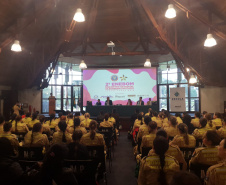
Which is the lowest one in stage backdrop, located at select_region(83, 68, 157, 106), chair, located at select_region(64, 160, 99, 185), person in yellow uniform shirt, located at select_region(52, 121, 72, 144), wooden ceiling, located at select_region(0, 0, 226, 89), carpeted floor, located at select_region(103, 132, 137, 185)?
carpeted floor, located at select_region(103, 132, 137, 185)

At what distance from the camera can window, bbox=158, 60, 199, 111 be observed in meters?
13.4

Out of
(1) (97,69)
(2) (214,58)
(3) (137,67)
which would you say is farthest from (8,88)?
(2) (214,58)

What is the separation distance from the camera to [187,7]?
6141mm

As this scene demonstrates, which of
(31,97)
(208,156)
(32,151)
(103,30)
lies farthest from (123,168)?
(31,97)

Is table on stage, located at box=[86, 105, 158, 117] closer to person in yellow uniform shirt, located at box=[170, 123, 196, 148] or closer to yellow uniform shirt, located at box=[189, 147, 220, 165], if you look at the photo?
person in yellow uniform shirt, located at box=[170, 123, 196, 148]

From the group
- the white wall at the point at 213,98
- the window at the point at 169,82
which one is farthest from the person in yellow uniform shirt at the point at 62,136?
the window at the point at 169,82

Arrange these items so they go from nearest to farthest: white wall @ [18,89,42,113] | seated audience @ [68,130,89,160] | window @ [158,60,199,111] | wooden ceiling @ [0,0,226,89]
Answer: seated audience @ [68,130,89,160], wooden ceiling @ [0,0,226,89], white wall @ [18,89,42,113], window @ [158,60,199,111]

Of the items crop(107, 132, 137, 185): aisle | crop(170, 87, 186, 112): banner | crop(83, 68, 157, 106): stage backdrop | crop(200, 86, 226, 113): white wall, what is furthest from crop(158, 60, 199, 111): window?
crop(107, 132, 137, 185): aisle

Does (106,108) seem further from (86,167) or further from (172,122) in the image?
(86,167)

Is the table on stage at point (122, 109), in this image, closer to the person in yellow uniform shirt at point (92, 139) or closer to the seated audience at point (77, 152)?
the person in yellow uniform shirt at point (92, 139)

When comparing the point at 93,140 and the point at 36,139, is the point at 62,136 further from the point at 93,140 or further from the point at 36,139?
the point at 93,140

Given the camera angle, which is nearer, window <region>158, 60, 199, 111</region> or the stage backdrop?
the stage backdrop

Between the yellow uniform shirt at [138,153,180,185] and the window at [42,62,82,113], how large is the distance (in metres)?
12.4

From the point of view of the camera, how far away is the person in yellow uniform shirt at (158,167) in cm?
198
